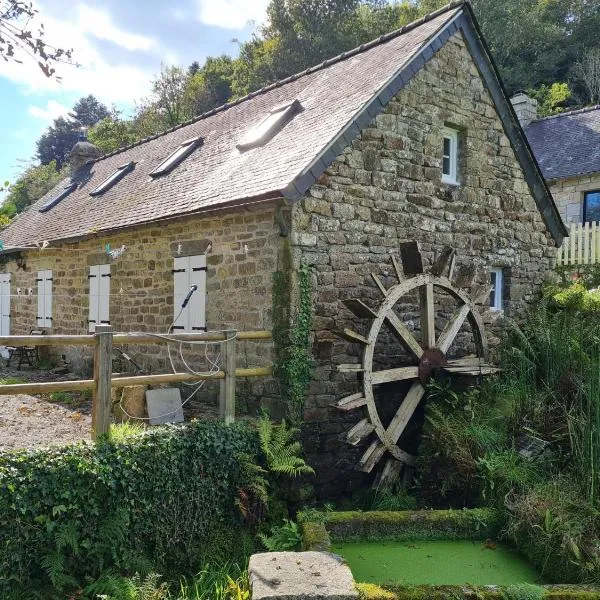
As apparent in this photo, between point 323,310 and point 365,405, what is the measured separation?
3.96 feet

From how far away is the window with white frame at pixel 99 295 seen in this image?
10.0 meters

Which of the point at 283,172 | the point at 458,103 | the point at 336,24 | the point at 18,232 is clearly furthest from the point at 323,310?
the point at 336,24

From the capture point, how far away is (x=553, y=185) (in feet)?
53.9

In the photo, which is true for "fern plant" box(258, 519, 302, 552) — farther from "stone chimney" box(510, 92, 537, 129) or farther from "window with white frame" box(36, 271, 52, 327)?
"stone chimney" box(510, 92, 537, 129)

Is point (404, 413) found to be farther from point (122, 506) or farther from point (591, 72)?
point (591, 72)

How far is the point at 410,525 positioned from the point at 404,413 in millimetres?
1745

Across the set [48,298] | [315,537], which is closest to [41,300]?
[48,298]

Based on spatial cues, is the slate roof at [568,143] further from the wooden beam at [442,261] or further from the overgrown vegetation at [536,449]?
the wooden beam at [442,261]

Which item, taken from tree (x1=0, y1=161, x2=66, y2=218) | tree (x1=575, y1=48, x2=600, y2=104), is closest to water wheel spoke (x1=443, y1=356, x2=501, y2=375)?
tree (x1=575, y1=48, x2=600, y2=104)

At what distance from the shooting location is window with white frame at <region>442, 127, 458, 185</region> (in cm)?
856

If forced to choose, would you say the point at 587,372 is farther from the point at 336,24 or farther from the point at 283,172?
the point at 336,24

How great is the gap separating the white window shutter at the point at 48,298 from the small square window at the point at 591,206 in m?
13.7

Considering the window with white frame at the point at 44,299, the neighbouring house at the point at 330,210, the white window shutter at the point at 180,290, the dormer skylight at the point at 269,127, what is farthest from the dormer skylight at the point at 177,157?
the window with white frame at the point at 44,299

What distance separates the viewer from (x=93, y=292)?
10484mm
